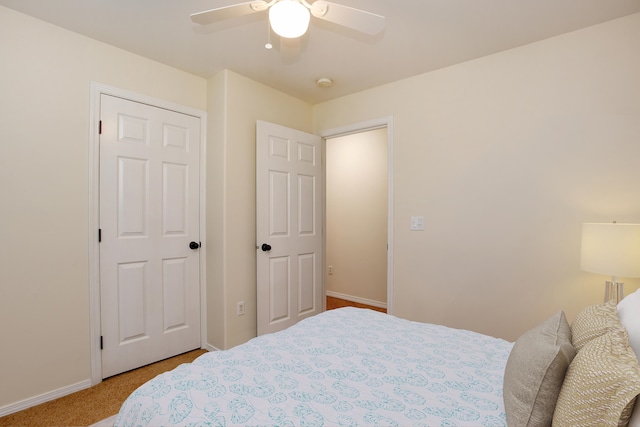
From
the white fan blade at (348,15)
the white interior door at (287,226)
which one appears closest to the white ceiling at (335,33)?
the white fan blade at (348,15)

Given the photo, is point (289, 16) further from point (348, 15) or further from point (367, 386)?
point (367, 386)

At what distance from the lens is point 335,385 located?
3.80 ft

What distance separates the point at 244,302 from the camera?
2.90 metres

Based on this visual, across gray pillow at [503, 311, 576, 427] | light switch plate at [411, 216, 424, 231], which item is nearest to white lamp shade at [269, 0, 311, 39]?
gray pillow at [503, 311, 576, 427]

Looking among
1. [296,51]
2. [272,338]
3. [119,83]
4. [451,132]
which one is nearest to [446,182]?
[451,132]

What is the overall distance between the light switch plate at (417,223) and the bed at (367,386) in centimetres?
137

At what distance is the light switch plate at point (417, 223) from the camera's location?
283 centimetres

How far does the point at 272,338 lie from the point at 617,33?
108 inches

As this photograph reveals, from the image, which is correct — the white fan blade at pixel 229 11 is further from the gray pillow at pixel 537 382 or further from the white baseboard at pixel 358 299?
the white baseboard at pixel 358 299

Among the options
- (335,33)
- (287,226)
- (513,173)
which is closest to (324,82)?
(335,33)

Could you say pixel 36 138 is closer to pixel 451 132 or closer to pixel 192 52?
pixel 192 52

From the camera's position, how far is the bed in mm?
894

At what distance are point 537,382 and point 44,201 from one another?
2705 millimetres

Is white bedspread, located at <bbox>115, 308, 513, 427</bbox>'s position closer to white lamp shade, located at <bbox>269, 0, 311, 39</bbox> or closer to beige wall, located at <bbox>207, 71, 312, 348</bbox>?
beige wall, located at <bbox>207, 71, 312, 348</bbox>
